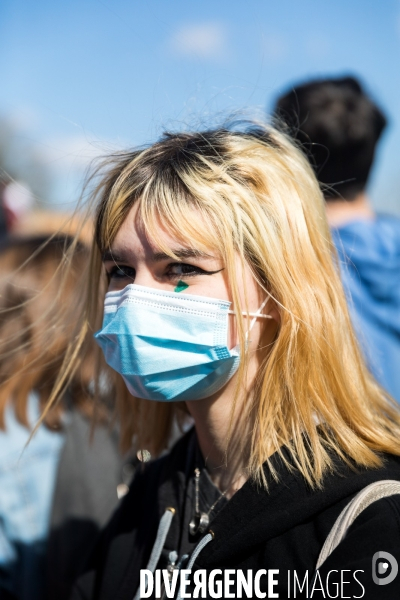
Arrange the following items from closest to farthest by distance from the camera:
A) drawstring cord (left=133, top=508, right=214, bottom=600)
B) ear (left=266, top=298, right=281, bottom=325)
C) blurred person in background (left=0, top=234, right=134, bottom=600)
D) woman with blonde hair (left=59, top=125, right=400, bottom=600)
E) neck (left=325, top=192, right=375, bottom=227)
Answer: woman with blonde hair (left=59, top=125, right=400, bottom=600)
drawstring cord (left=133, top=508, right=214, bottom=600)
ear (left=266, top=298, right=281, bottom=325)
blurred person in background (left=0, top=234, right=134, bottom=600)
neck (left=325, top=192, right=375, bottom=227)

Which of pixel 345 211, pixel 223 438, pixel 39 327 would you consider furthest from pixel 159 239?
pixel 345 211

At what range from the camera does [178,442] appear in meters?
2.29

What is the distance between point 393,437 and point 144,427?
1044mm

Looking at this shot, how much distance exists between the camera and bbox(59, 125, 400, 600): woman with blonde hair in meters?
1.69

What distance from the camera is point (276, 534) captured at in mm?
1652

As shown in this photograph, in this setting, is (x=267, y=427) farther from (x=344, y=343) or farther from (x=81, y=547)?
(x=81, y=547)

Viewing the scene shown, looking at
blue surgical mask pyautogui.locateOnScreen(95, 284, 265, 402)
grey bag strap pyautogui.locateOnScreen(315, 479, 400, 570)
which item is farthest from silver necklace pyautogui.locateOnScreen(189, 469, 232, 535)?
grey bag strap pyautogui.locateOnScreen(315, 479, 400, 570)

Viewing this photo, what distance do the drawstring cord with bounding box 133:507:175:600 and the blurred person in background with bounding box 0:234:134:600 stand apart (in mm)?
688

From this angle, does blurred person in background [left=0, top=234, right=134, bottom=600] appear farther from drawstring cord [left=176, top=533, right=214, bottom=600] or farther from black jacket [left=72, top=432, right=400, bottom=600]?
drawstring cord [left=176, top=533, right=214, bottom=600]

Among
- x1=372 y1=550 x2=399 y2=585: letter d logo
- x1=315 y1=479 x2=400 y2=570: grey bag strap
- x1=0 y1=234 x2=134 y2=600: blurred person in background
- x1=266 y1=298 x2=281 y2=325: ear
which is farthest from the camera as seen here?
x1=0 y1=234 x2=134 y2=600: blurred person in background

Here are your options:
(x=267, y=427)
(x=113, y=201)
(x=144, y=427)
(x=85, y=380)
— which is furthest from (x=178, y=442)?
(x=113, y=201)

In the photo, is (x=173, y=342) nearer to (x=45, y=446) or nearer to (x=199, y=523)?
(x=199, y=523)

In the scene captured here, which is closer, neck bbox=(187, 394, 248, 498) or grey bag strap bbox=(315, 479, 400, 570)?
grey bag strap bbox=(315, 479, 400, 570)

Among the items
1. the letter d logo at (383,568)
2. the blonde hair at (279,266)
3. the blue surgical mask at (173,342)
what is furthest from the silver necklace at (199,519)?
the letter d logo at (383,568)
